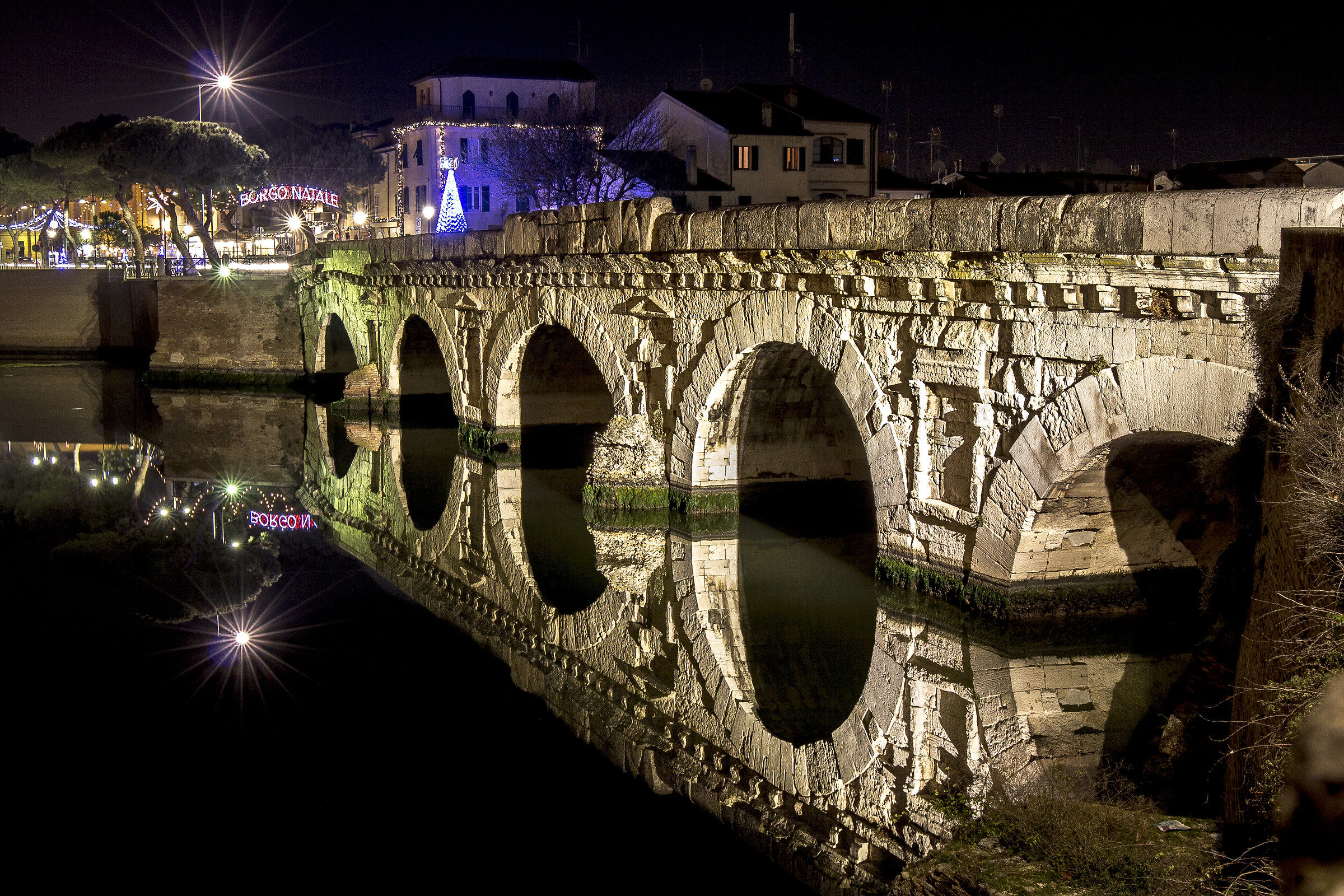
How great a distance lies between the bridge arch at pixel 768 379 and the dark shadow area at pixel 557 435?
143 cm

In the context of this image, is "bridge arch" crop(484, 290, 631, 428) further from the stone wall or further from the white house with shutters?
the white house with shutters

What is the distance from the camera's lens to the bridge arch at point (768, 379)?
29.9 ft

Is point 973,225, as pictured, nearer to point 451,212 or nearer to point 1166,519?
point 1166,519

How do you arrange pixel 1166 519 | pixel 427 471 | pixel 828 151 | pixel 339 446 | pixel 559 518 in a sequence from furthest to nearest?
pixel 828 151 → pixel 339 446 → pixel 427 471 → pixel 559 518 → pixel 1166 519

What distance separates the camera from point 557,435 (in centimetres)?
1747

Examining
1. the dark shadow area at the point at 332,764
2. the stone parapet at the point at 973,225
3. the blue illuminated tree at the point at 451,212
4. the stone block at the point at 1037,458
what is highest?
the blue illuminated tree at the point at 451,212

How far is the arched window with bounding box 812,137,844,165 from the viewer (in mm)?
37344

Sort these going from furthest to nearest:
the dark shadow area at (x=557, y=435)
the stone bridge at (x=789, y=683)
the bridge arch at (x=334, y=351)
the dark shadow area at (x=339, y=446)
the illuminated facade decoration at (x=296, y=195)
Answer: the illuminated facade decoration at (x=296, y=195), the bridge arch at (x=334, y=351), the dark shadow area at (x=339, y=446), the dark shadow area at (x=557, y=435), the stone bridge at (x=789, y=683)

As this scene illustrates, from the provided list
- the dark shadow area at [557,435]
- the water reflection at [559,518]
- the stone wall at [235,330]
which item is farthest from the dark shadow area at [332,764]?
the stone wall at [235,330]

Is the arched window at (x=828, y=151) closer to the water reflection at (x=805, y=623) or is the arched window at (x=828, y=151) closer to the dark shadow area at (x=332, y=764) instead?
the water reflection at (x=805, y=623)

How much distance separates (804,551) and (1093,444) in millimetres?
4346

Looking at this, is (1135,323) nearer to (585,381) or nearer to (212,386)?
(585,381)

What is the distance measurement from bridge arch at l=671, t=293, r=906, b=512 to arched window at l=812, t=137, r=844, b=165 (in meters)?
25.9

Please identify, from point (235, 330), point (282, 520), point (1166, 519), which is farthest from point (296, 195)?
point (1166, 519)
